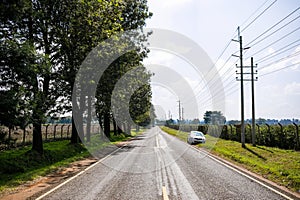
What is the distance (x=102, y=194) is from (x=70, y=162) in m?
9.07

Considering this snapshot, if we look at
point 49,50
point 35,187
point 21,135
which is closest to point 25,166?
point 35,187

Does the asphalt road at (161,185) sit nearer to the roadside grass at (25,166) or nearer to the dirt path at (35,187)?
the dirt path at (35,187)

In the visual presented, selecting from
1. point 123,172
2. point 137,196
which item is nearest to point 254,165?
point 123,172

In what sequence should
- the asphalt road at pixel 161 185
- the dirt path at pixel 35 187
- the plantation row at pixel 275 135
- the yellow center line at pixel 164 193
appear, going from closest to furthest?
the yellow center line at pixel 164 193, the asphalt road at pixel 161 185, the dirt path at pixel 35 187, the plantation row at pixel 275 135

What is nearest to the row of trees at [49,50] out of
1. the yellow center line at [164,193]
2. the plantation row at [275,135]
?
the yellow center line at [164,193]

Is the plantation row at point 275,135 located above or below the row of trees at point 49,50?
below

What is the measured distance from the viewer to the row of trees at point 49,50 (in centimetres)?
1095

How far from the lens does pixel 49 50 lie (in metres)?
19.1

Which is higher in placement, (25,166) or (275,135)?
(275,135)

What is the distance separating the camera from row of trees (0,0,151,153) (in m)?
11.0

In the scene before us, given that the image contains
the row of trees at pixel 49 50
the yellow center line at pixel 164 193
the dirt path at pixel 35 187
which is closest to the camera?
the yellow center line at pixel 164 193

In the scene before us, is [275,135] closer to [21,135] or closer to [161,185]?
[161,185]

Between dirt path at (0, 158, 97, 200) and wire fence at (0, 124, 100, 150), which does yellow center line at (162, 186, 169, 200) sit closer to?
dirt path at (0, 158, 97, 200)

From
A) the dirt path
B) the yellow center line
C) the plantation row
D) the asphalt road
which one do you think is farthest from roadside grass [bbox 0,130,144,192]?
the plantation row
